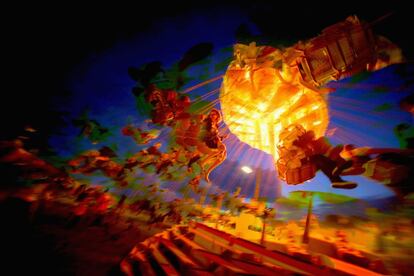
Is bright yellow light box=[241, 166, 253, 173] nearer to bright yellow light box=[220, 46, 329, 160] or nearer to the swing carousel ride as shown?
the swing carousel ride

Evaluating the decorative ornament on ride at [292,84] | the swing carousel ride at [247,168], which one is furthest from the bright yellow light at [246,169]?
the decorative ornament on ride at [292,84]

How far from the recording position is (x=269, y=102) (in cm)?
223

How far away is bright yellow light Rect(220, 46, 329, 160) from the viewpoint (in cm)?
214

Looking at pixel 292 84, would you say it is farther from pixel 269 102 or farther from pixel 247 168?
pixel 247 168

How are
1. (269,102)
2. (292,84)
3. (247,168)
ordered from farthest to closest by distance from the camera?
(247,168) < (269,102) < (292,84)

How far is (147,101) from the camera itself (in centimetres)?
273

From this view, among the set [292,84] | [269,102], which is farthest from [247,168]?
[292,84]

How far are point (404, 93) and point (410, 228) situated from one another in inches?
51.8

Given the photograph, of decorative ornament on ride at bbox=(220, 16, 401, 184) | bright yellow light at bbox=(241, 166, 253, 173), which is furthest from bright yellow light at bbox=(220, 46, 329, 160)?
bright yellow light at bbox=(241, 166, 253, 173)

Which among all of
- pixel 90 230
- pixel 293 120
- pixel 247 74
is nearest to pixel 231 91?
pixel 247 74

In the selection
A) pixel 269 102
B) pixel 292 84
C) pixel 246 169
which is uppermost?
pixel 292 84

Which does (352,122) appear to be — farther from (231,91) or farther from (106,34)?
(106,34)

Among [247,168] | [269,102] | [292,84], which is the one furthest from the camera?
[247,168]

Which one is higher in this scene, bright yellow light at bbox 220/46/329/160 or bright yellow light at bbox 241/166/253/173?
bright yellow light at bbox 220/46/329/160
